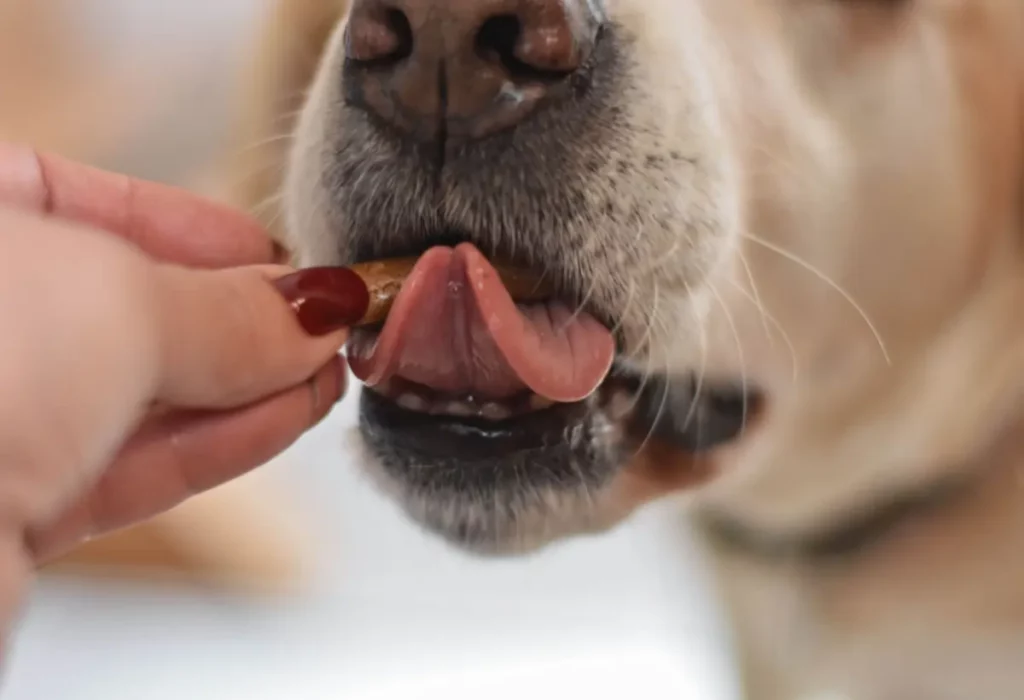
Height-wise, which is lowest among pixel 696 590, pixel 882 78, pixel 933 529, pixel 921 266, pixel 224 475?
pixel 696 590

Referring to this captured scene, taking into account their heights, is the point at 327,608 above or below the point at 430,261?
below

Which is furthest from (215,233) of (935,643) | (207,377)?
(935,643)

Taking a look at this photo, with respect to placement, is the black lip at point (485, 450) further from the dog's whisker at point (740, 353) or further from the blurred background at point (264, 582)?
the blurred background at point (264, 582)

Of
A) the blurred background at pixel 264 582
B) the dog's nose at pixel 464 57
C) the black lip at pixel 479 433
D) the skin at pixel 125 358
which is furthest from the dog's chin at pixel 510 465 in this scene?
the blurred background at pixel 264 582

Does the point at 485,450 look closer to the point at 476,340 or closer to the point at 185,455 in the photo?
the point at 476,340

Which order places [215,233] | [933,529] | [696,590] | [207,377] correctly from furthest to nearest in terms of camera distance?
1. [696,590]
2. [933,529]
3. [215,233]
4. [207,377]

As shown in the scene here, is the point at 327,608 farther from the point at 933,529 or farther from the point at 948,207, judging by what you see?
the point at 948,207
